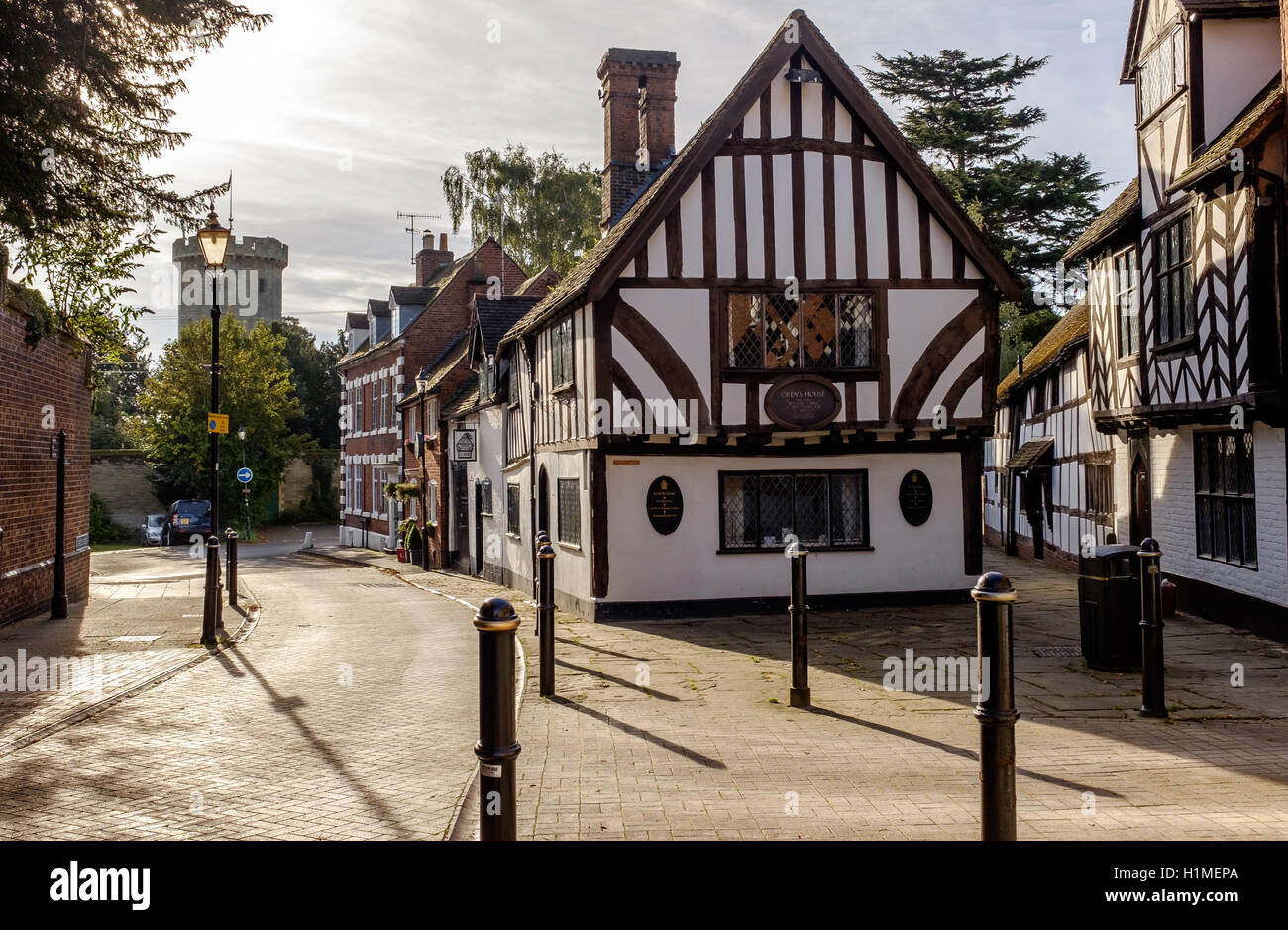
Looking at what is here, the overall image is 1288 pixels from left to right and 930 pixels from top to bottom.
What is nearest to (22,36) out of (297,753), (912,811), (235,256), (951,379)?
(297,753)

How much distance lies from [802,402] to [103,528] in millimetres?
40752

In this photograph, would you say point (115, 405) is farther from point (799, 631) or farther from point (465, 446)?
point (799, 631)

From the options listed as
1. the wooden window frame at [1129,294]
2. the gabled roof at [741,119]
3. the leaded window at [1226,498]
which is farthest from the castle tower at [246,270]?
the leaded window at [1226,498]

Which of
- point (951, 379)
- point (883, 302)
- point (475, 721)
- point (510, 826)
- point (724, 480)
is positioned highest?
point (883, 302)

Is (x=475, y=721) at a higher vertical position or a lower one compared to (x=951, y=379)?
lower

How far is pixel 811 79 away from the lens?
1625 centimetres

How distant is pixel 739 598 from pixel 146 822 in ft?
37.0

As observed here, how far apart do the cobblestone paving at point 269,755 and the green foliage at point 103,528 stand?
3745 cm

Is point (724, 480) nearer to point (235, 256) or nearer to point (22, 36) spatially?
point (22, 36)

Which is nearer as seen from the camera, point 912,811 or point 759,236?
point 912,811

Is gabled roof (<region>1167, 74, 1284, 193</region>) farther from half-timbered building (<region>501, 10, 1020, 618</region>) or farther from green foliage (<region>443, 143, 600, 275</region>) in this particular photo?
green foliage (<region>443, 143, 600, 275</region>)

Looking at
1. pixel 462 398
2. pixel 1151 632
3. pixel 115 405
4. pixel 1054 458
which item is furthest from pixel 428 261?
pixel 115 405

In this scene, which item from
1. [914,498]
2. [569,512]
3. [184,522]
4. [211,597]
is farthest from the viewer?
[184,522]

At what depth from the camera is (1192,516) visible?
1571 cm
